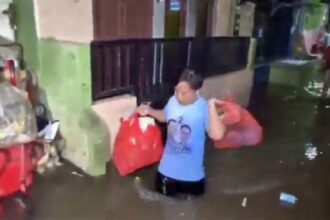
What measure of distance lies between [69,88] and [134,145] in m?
0.74

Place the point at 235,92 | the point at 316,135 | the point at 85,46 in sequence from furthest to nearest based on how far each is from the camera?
the point at 235,92, the point at 316,135, the point at 85,46

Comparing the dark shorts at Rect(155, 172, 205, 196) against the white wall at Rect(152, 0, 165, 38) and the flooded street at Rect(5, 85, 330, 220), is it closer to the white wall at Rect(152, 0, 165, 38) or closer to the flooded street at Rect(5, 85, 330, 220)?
the flooded street at Rect(5, 85, 330, 220)

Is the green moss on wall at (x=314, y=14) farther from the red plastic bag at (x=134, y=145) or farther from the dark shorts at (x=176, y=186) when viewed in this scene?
the dark shorts at (x=176, y=186)

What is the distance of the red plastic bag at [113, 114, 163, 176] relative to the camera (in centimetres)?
361

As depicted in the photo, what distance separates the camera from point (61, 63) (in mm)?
3705

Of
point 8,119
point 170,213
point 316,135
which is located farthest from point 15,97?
point 316,135

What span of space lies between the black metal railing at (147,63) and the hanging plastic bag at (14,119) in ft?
2.31

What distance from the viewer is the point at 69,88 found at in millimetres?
3697

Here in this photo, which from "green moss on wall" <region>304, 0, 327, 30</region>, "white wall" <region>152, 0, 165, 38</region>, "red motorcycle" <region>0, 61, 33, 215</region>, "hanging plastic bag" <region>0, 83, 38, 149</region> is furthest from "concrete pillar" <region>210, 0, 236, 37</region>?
"red motorcycle" <region>0, 61, 33, 215</region>

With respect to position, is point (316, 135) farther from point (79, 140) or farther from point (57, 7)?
point (57, 7)

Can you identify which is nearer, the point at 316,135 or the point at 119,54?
the point at 119,54

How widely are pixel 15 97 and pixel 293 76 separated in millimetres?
5591

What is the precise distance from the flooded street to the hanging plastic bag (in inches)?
20.2

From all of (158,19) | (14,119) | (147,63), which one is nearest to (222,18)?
(158,19)
